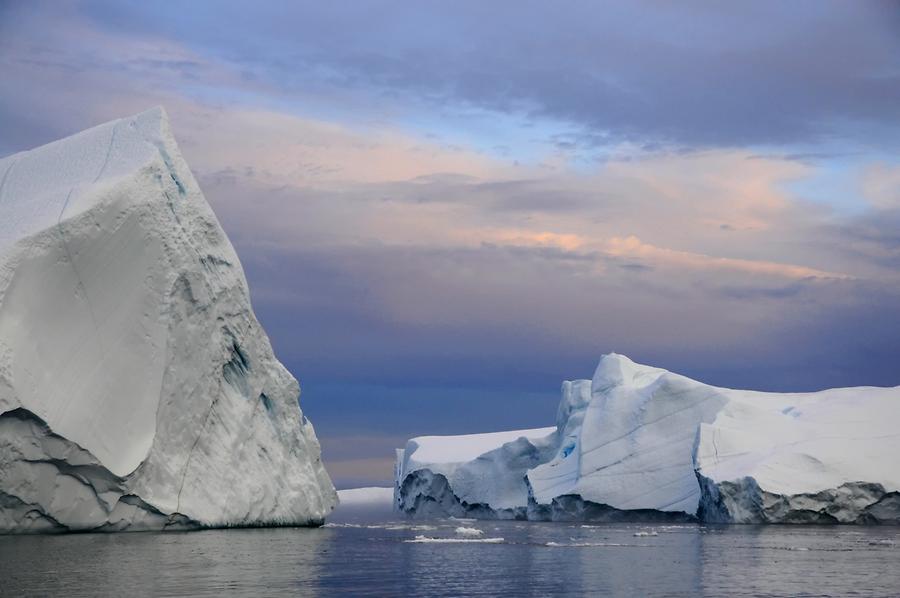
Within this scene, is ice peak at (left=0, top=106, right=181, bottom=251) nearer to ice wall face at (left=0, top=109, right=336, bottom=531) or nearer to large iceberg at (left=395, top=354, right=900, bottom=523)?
ice wall face at (left=0, top=109, right=336, bottom=531)

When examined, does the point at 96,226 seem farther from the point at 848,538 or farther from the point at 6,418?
the point at 848,538

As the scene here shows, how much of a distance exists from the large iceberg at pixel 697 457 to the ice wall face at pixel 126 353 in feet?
47.6

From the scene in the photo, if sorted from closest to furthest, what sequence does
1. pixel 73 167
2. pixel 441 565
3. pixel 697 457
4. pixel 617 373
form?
pixel 441 565
pixel 73 167
pixel 697 457
pixel 617 373

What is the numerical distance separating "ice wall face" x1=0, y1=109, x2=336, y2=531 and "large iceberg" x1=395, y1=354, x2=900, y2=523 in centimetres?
1450

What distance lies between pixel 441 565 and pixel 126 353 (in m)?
9.00

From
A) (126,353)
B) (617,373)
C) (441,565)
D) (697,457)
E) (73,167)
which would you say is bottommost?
(441,565)

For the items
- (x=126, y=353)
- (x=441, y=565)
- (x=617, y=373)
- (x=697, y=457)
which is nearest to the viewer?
(x=441, y=565)

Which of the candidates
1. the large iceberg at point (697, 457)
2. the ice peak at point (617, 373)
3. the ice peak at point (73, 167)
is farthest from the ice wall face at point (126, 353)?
the ice peak at point (617, 373)

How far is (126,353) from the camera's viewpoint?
24156mm

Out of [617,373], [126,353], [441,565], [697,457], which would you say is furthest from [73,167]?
[617,373]

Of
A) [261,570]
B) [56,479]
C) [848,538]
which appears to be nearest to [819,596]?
[261,570]

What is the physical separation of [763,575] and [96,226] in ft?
50.2

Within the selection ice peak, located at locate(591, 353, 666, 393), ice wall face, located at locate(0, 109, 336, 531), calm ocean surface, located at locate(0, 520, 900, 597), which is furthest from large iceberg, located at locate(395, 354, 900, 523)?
ice wall face, located at locate(0, 109, 336, 531)

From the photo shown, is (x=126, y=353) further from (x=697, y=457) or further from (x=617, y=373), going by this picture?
(x=617, y=373)
